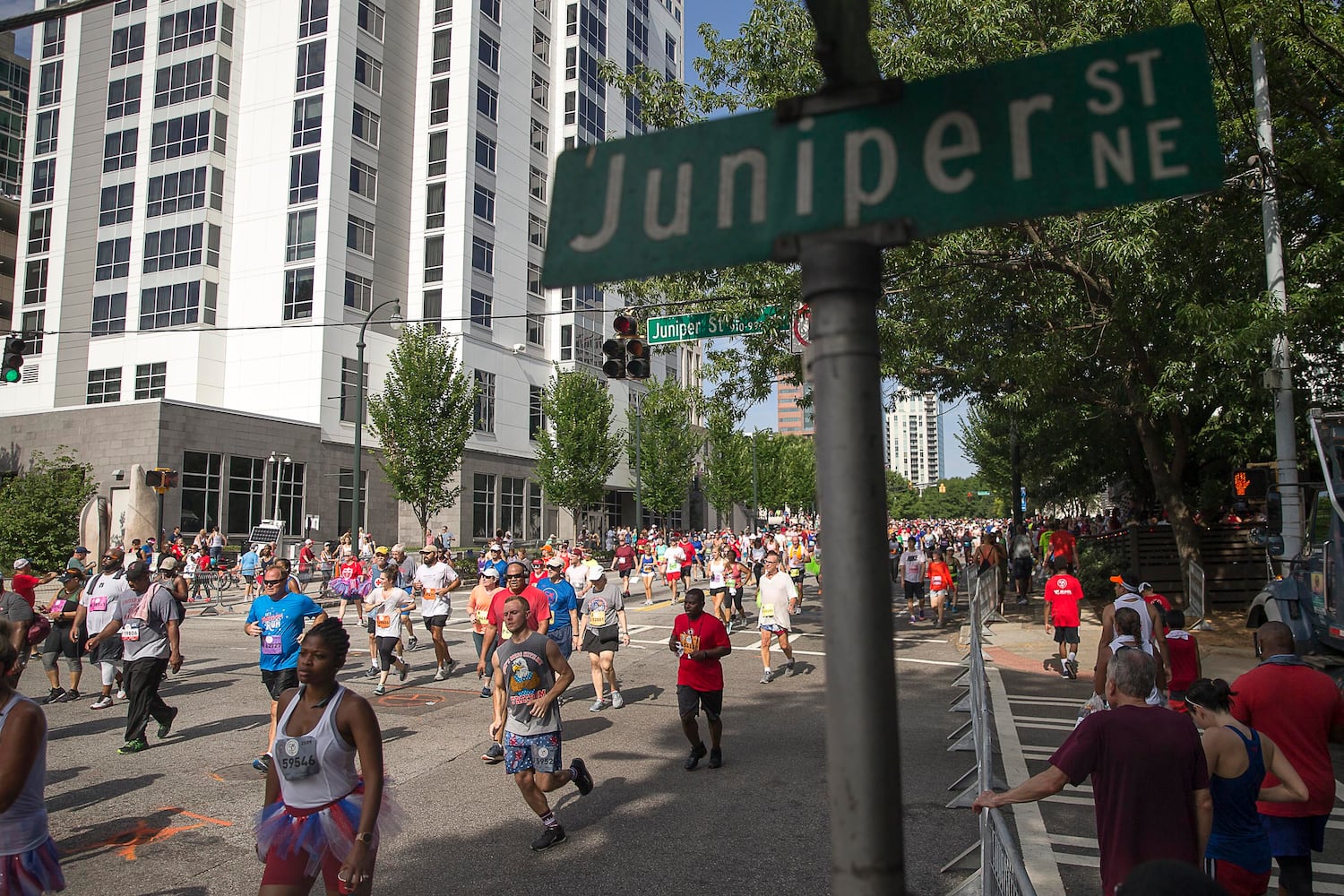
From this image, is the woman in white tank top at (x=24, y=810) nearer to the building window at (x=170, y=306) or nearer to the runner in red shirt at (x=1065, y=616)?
the runner in red shirt at (x=1065, y=616)

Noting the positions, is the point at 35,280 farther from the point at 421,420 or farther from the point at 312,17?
the point at 421,420

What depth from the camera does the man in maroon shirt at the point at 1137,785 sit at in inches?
156

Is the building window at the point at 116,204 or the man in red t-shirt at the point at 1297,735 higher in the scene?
the building window at the point at 116,204

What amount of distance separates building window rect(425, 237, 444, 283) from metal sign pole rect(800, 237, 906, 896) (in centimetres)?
4644

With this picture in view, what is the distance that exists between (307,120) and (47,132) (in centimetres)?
1752

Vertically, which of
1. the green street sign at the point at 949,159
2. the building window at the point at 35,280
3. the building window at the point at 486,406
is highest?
the building window at the point at 35,280

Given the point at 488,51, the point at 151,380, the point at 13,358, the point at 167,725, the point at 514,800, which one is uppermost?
the point at 488,51

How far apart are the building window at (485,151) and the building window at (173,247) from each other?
13893mm

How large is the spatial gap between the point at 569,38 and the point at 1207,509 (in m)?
44.6

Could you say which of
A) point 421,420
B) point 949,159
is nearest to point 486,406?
point 421,420

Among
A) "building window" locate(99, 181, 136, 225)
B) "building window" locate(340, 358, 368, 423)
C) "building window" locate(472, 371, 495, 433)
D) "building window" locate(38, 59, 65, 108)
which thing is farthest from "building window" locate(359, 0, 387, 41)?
"building window" locate(38, 59, 65, 108)

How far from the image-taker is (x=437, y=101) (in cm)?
4703

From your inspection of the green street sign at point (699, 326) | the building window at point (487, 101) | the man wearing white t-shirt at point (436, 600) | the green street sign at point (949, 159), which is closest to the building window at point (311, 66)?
the building window at point (487, 101)

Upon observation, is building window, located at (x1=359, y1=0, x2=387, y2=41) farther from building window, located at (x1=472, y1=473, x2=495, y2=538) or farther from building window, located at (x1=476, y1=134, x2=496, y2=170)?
building window, located at (x1=472, y1=473, x2=495, y2=538)
